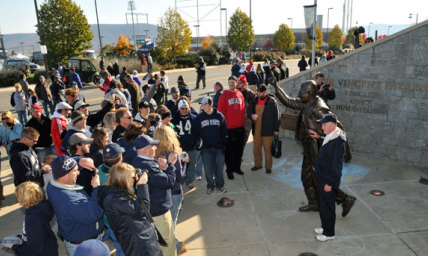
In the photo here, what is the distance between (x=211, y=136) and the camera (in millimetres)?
6102

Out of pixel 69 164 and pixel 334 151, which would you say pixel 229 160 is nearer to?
pixel 334 151

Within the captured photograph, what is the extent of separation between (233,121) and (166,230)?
3593mm

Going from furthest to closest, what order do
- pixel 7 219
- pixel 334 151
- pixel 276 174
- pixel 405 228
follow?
pixel 276 174 < pixel 7 219 < pixel 405 228 < pixel 334 151

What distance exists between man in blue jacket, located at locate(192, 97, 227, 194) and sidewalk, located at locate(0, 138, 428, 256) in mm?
465

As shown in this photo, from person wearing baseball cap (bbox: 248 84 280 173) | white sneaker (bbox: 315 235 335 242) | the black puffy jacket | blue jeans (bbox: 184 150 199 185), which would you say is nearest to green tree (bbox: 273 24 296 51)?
person wearing baseball cap (bbox: 248 84 280 173)

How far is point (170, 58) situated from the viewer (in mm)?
39531

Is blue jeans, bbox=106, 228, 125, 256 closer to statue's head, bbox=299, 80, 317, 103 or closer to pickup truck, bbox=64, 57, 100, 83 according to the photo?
statue's head, bbox=299, 80, 317, 103

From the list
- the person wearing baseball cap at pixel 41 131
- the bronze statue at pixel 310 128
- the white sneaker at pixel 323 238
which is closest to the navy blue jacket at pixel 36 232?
the white sneaker at pixel 323 238

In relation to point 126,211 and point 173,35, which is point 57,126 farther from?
point 173,35

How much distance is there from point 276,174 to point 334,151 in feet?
9.32

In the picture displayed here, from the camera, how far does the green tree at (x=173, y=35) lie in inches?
1542

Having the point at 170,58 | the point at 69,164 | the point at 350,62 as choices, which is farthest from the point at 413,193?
the point at 170,58

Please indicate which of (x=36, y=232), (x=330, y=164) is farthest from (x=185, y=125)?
(x=36, y=232)

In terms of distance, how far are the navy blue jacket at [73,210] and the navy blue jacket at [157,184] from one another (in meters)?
0.58
